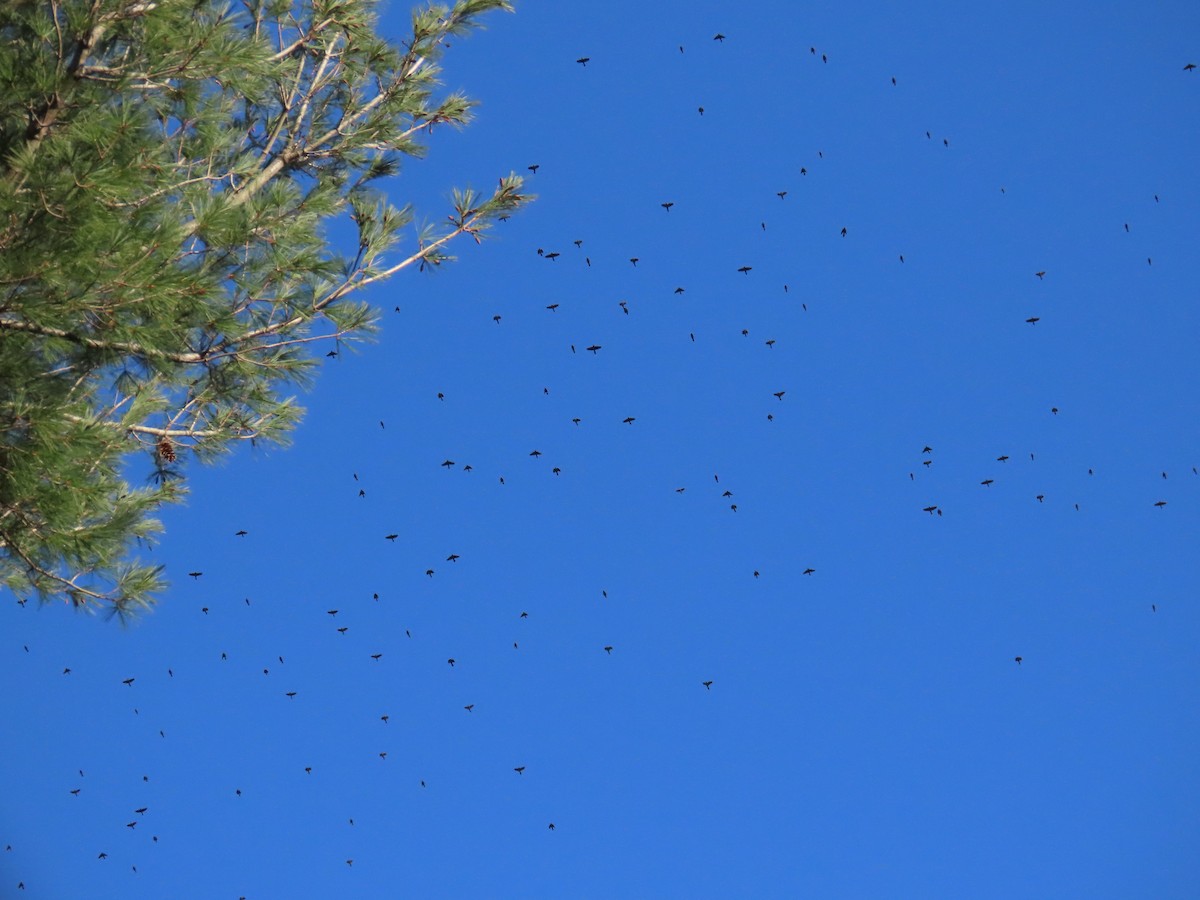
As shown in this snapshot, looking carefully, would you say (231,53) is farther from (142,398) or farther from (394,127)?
(142,398)

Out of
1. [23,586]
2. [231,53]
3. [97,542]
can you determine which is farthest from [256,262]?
[23,586]

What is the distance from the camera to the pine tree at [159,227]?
6.68 metres

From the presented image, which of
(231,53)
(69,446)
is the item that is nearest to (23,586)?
(69,446)

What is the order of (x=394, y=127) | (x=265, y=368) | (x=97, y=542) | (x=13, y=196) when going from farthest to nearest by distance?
(x=394, y=127) < (x=265, y=368) < (x=97, y=542) < (x=13, y=196)

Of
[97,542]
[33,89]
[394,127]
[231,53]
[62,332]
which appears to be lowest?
[97,542]

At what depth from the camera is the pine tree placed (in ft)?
21.9

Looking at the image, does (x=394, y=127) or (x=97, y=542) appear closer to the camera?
(x=97, y=542)

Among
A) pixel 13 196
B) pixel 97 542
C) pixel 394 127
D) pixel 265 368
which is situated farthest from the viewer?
pixel 394 127

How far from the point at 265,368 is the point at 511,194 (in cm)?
197

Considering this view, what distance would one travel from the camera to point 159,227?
680 centimetres

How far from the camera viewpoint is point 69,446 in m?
6.76

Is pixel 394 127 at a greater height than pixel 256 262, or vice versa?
pixel 394 127

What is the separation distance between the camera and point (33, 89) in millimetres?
6746

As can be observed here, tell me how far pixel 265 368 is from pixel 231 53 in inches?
75.4
